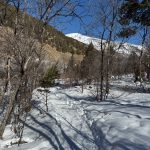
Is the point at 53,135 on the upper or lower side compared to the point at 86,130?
lower

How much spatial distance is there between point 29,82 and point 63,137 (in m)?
4.17

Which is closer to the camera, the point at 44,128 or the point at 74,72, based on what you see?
the point at 44,128

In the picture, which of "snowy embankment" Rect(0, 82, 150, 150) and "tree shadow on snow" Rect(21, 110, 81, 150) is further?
"tree shadow on snow" Rect(21, 110, 81, 150)

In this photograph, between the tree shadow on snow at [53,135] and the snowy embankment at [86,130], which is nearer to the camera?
the snowy embankment at [86,130]

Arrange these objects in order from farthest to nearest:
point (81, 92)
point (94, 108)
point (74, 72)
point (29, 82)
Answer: point (74, 72), point (81, 92), point (94, 108), point (29, 82)

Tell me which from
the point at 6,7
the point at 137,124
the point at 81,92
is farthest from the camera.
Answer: the point at 81,92

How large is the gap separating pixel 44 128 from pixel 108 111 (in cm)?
269

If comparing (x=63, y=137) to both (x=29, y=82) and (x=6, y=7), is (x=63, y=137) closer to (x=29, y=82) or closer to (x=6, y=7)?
(x=29, y=82)

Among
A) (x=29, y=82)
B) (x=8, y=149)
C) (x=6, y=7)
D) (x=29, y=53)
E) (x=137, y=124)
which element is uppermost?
(x=6, y=7)

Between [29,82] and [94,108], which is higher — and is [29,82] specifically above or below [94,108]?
above

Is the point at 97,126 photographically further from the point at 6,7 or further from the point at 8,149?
the point at 6,7

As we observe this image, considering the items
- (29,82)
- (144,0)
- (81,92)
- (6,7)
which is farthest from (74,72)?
(29,82)

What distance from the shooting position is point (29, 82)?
15.3 meters

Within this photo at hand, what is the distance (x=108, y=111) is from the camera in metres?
15.1
